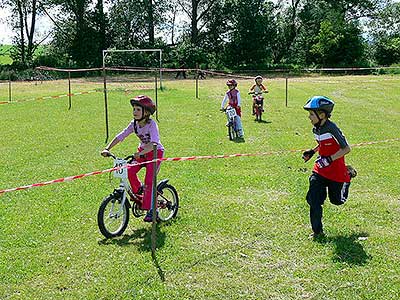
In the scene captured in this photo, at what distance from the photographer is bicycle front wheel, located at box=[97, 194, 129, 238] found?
236 inches

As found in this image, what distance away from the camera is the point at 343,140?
584 centimetres

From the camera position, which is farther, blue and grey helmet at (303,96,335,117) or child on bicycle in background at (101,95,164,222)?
child on bicycle in background at (101,95,164,222)

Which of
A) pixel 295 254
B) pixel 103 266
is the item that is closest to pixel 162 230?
pixel 103 266

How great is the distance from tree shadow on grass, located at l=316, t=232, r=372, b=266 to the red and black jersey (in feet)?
2.30

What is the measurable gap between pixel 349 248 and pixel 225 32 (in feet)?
175

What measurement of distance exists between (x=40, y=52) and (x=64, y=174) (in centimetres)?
4983

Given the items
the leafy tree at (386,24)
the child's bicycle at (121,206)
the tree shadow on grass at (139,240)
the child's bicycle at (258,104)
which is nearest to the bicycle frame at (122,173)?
the child's bicycle at (121,206)

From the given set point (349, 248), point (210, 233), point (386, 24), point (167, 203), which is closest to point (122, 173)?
point (167, 203)

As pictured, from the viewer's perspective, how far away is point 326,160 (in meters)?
5.79

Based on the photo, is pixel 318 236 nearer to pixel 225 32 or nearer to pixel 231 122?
pixel 231 122

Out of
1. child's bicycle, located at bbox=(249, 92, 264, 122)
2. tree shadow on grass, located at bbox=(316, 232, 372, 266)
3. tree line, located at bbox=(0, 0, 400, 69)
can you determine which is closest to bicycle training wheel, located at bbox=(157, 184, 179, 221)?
tree shadow on grass, located at bbox=(316, 232, 372, 266)

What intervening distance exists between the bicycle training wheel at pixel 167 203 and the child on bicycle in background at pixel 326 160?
5.95 feet

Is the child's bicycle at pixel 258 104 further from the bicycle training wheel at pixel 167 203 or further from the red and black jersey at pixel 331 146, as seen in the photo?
the red and black jersey at pixel 331 146

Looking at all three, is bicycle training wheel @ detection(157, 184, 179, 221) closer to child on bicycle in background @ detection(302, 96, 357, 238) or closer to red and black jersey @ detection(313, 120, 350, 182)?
child on bicycle in background @ detection(302, 96, 357, 238)
